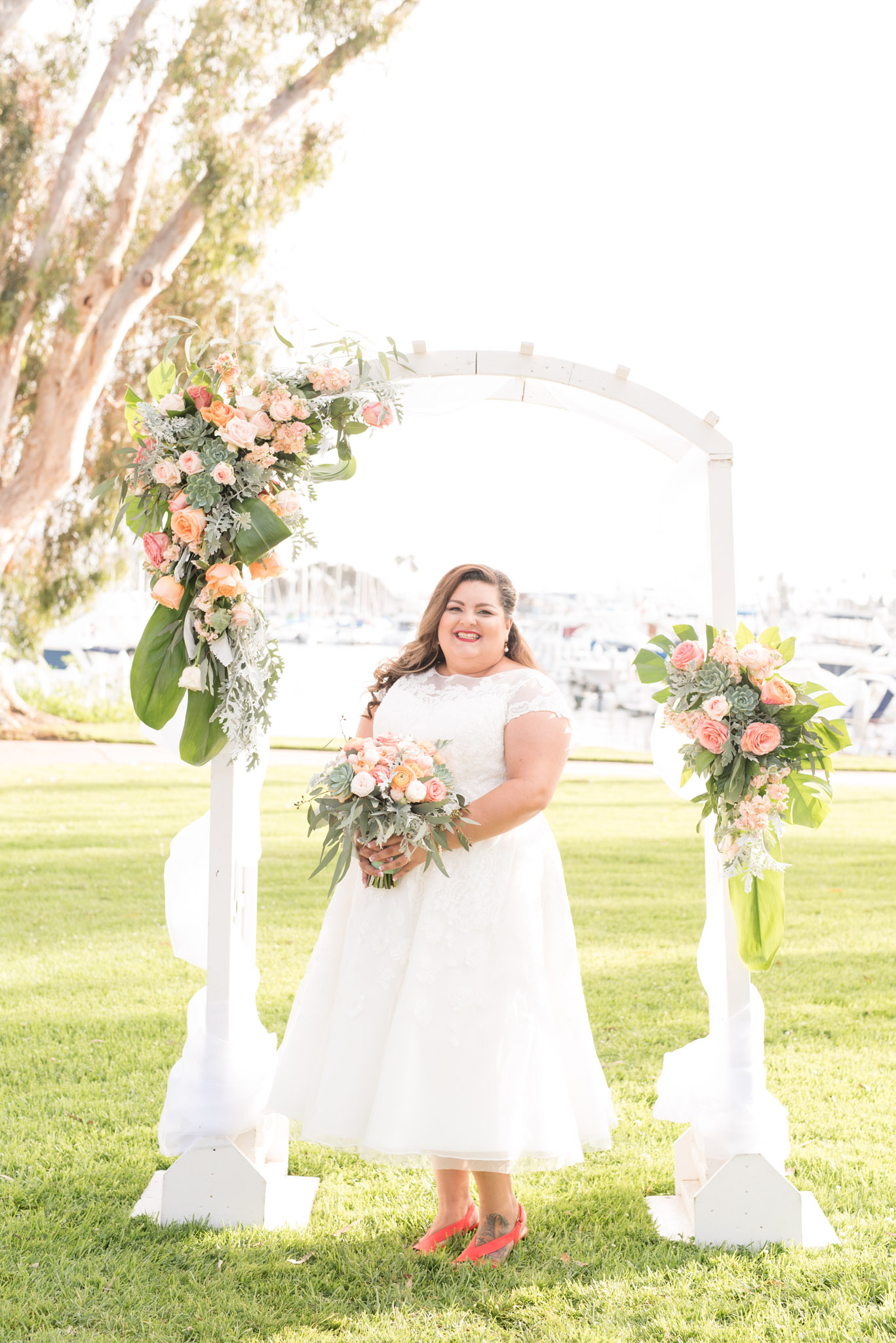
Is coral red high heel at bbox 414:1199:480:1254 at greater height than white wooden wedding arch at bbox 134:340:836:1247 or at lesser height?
lesser

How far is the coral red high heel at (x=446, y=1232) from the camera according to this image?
313 centimetres

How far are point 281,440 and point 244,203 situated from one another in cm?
1147

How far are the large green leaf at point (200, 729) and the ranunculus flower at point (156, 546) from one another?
38 cm

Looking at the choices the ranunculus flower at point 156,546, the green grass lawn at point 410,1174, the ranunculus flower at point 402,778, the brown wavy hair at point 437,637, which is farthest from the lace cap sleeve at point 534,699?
the green grass lawn at point 410,1174

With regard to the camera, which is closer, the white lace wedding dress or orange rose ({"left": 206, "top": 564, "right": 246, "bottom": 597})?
the white lace wedding dress

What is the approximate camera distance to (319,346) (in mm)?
3398

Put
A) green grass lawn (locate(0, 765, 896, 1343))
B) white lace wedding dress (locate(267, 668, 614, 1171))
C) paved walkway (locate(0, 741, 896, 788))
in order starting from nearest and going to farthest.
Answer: green grass lawn (locate(0, 765, 896, 1343)), white lace wedding dress (locate(267, 668, 614, 1171)), paved walkway (locate(0, 741, 896, 788))

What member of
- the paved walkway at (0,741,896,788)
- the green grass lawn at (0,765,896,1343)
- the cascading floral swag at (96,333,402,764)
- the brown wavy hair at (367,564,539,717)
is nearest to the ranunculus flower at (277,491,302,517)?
the cascading floral swag at (96,333,402,764)

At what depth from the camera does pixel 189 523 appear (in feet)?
10.2

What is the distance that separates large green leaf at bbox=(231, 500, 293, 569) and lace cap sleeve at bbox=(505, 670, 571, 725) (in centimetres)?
77

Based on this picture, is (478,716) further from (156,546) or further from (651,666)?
(156,546)

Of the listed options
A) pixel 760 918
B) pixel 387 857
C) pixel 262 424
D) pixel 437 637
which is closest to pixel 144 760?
pixel 437 637

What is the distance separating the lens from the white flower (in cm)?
317

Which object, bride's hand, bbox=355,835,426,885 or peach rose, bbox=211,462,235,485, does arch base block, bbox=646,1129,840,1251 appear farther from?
peach rose, bbox=211,462,235,485
